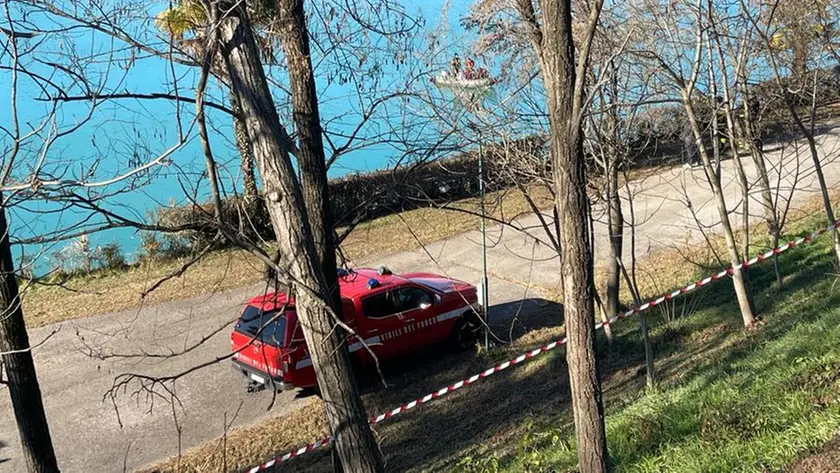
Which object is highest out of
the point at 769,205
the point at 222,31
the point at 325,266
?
the point at 222,31

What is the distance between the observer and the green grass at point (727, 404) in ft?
17.0

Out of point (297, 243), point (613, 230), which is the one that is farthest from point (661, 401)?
point (613, 230)

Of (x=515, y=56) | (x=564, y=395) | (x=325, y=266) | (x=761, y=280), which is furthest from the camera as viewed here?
(x=761, y=280)

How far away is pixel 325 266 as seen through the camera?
675cm

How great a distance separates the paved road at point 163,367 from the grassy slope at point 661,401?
2.62 ft

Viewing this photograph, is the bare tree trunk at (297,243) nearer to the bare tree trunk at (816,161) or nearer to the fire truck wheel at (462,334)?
the bare tree trunk at (816,161)

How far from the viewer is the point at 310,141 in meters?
6.80

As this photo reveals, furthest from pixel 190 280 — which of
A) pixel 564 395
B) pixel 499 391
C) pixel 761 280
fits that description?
pixel 761 280

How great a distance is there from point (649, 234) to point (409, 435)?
1134cm

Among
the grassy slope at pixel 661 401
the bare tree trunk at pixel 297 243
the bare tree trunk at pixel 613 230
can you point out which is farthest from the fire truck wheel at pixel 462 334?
the bare tree trunk at pixel 297 243

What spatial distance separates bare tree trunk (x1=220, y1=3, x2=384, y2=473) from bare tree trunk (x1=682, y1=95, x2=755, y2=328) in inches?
196

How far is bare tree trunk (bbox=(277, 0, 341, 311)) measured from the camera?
666 cm

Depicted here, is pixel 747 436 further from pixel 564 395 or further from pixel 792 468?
pixel 564 395

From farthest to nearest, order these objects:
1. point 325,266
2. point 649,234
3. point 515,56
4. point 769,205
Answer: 1. point 649,234
2. point 769,205
3. point 515,56
4. point 325,266
